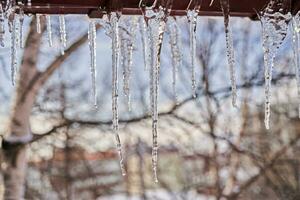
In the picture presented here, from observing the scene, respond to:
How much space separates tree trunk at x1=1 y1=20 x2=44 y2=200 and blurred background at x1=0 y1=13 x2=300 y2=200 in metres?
0.60

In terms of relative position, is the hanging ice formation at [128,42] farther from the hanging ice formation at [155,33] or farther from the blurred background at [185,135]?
the blurred background at [185,135]

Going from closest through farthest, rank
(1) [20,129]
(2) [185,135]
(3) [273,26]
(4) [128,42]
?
1. (3) [273,26]
2. (4) [128,42]
3. (1) [20,129]
4. (2) [185,135]

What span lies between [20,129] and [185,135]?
2584mm

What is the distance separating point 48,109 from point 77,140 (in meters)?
0.60

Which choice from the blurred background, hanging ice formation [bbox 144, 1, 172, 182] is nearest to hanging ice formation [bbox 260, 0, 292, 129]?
hanging ice formation [bbox 144, 1, 172, 182]

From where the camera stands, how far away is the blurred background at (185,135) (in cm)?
793

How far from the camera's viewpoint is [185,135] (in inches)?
344

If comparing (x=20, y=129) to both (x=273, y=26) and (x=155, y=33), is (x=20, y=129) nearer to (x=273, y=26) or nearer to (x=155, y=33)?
(x=155, y=33)

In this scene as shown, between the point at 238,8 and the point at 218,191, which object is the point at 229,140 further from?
the point at 238,8

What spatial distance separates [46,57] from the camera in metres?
7.39

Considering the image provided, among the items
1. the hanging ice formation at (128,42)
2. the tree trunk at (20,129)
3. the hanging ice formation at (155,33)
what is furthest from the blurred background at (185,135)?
the hanging ice formation at (155,33)

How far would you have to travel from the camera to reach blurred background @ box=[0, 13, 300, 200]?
26.0ft

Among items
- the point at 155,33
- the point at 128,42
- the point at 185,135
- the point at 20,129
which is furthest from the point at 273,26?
the point at 185,135

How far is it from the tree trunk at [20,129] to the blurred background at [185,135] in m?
0.60
